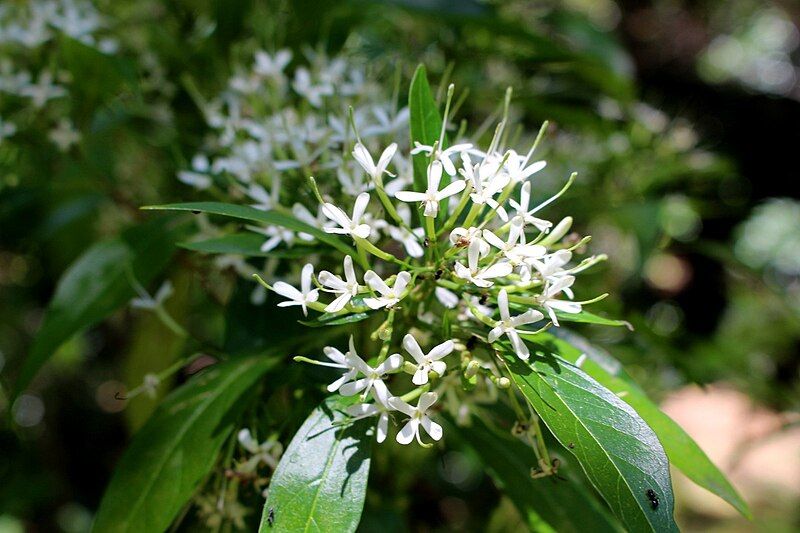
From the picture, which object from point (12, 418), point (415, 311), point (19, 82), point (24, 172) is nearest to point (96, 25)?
point (19, 82)

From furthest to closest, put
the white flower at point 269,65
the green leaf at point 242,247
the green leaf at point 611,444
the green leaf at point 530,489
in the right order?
the white flower at point 269,65, the green leaf at point 530,489, the green leaf at point 242,247, the green leaf at point 611,444

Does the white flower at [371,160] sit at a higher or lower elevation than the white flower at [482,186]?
lower

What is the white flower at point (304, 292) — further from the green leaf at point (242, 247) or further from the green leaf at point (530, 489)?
the green leaf at point (530, 489)

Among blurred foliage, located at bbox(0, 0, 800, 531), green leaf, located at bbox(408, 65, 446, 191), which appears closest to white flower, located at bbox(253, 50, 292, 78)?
blurred foliage, located at bbox(0, 0, 800, 531)

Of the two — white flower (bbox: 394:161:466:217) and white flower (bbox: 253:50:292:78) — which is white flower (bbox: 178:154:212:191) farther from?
white flower (bbox: 394:161:466:217)

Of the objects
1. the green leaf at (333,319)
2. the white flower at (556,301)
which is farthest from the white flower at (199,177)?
the white flower at (556,301)

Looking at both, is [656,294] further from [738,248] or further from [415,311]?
[415,311]

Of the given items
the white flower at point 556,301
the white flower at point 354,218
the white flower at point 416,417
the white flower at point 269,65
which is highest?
the white flower at point 269,65

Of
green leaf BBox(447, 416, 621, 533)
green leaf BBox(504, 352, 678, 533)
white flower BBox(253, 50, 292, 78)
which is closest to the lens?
green leaf BBox(504, 352, 678, 533)
